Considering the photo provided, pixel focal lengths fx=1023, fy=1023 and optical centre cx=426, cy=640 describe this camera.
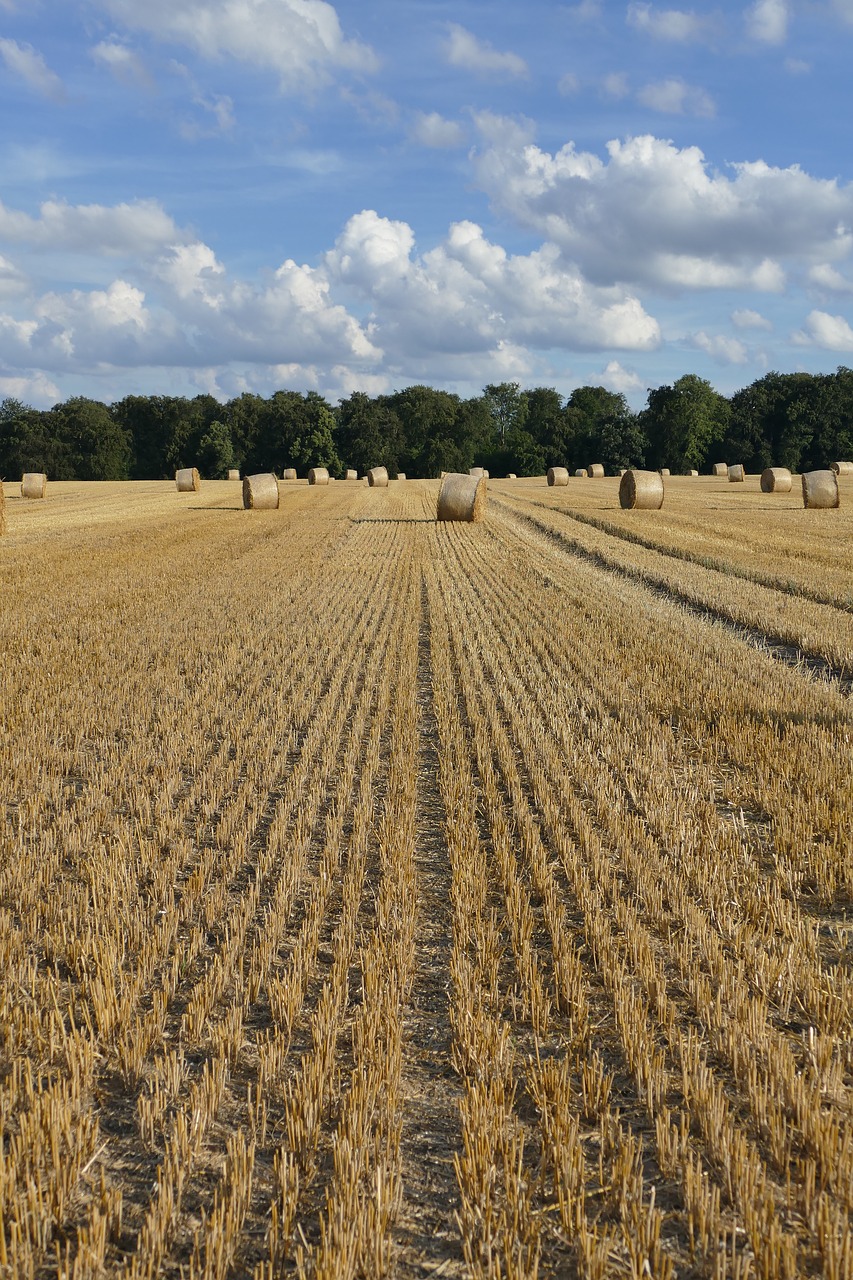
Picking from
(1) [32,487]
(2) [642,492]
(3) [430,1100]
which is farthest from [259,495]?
(3) [430,1100]

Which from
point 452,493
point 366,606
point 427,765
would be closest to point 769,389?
point 452,493

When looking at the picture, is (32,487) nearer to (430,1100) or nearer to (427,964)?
(427,964)

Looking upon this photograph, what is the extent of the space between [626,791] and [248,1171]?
4.17m

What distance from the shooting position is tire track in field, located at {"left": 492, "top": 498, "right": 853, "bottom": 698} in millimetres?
10383

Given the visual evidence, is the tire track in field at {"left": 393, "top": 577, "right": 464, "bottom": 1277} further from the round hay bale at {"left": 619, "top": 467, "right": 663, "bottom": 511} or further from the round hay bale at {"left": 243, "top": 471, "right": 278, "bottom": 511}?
the round hay bale at {"left": 243, "top": 471, "right": 278, "bottom": 511}

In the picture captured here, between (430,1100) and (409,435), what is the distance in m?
95.6

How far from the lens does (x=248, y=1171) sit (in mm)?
3129

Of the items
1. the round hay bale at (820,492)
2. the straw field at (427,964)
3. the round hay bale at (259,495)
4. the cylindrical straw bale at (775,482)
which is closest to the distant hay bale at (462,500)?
the round hay bale at (259,495)

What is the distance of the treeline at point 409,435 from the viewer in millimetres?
82062

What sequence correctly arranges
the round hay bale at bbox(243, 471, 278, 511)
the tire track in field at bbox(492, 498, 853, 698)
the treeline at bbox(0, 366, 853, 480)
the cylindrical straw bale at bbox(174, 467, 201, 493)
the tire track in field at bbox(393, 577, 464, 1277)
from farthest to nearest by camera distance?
the treeline at bbox(0, 366, 853, 480) → the cylindrical straw bale at bbox(174, 467, 201, 493) → the round hay bale at bbox(243, 471, 278, 511) → the tire track in field at bbox(492, 498, 853, 698) → the tire track in field at bbox(393, 577, 464, 1277)

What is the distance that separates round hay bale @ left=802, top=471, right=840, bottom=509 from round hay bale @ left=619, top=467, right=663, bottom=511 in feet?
16.6

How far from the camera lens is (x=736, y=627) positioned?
13.0 metres

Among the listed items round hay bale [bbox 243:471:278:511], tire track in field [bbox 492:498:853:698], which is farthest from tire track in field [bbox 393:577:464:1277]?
round hay bale [bbox 243:471:278:511]

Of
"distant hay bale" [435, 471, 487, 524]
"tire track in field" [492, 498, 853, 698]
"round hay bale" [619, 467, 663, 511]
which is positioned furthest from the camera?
"round hay bale" [619, 467, 663, 511]
